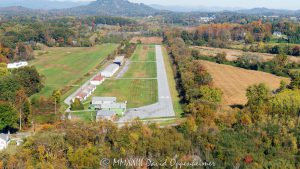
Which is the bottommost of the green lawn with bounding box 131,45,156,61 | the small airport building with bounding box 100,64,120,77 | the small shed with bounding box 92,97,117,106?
the small shed with bounding box 92,97,117,106

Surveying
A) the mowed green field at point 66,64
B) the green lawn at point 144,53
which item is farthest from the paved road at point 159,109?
the green lawn at point 144,53

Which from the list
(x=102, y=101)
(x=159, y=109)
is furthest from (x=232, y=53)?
(x=102, y=101)

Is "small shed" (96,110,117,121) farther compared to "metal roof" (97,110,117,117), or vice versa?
"metal roof" (97,110,117,117)

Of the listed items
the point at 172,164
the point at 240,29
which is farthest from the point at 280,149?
the point at 240,29

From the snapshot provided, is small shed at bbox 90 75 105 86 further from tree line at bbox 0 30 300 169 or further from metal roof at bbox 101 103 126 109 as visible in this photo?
tree line at bbox 0 30 300 169

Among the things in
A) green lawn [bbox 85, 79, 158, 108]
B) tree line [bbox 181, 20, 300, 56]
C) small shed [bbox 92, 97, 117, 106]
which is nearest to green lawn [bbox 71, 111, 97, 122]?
small shed [bbox 92, 97, 117, 106]

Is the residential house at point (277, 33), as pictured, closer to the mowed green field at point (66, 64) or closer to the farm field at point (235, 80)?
the mowed green field at point (66, 64)
